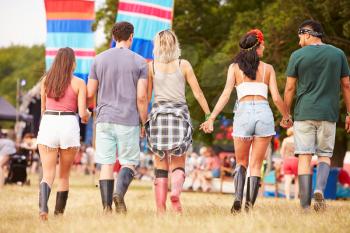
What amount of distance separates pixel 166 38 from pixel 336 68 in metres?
1.97

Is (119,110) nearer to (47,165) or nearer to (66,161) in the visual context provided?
(66,161)

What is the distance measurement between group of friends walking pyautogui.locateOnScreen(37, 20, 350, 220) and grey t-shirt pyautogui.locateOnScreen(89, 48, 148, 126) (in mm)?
11

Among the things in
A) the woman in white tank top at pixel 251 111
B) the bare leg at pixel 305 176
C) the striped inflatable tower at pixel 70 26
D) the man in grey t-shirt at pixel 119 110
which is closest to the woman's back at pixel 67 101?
the man in grey t-shirt at pixel 119 110

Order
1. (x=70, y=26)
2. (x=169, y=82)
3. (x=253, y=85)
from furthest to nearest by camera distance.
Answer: (x=70, y=26) < (x=253, y=85) < (x=169, y=82)

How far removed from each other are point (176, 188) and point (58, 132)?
1.42 metres

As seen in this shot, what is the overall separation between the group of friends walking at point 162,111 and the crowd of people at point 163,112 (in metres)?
0.01

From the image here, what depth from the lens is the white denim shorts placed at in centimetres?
923

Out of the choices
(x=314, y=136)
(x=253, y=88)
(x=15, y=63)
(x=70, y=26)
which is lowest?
(x=314, y=136)

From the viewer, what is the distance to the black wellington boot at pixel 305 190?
9445 mm

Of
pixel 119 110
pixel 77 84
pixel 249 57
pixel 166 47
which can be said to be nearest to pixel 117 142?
pixel 119 110

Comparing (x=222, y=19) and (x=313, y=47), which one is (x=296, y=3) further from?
(x=313, y=47)

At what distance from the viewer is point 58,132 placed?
923 centimetres

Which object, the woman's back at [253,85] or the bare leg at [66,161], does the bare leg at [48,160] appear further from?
the woman's back at [253,85]

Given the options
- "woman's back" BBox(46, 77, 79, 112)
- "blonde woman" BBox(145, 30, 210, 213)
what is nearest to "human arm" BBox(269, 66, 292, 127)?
"blonde woman" BBox(145, 30, 210, 213)
